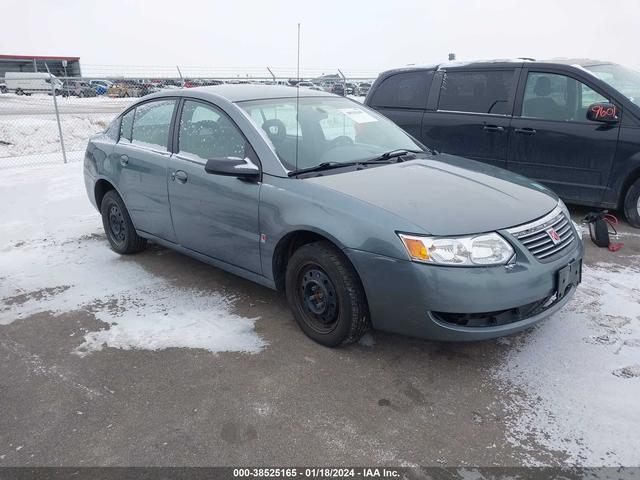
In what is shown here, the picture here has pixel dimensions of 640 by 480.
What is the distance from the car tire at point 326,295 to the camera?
9.82ft

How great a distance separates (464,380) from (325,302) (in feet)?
2.95

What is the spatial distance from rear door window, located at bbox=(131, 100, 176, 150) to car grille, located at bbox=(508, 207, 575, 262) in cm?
280

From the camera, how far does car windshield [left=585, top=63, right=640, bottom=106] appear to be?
546 cm

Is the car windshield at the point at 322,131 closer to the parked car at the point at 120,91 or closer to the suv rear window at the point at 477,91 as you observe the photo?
the suv rear window at the point at 477,91

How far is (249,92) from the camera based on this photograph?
405 centimetres

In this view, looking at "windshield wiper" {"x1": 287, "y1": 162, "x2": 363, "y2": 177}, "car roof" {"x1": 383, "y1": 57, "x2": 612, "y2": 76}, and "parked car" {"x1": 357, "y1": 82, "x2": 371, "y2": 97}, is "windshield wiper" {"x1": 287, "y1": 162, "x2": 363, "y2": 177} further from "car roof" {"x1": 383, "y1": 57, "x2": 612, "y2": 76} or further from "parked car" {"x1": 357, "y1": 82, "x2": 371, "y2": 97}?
"parked car" {"x1": 357, "y1": 82, "x2": 371, "y2": 97}

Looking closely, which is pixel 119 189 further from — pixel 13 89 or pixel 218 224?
pixel 13 89

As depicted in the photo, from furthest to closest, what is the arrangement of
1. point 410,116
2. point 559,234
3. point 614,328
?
point 410,116, point 614,328, point 559,234

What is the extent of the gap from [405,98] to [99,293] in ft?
14.5

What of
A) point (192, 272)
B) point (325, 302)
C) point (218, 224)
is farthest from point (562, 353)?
point (192, 272)

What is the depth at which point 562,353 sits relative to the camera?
3.14 meters

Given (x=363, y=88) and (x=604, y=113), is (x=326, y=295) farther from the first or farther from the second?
(x=363, y=88)

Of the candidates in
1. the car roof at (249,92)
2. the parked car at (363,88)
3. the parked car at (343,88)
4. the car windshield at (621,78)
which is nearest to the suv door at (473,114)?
the car windshield at (621,78)

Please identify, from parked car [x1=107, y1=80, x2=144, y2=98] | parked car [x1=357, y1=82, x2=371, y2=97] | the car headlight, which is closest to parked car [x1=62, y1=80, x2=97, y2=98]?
parked car [x1=107, y1=80, x2=144, y2=98]
